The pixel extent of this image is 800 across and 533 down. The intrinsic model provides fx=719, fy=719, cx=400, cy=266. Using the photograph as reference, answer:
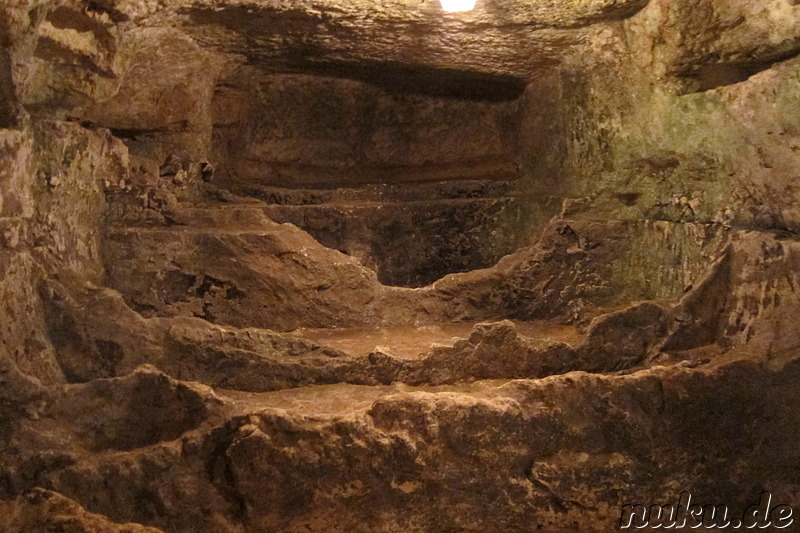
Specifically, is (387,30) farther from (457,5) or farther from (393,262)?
(393,262)

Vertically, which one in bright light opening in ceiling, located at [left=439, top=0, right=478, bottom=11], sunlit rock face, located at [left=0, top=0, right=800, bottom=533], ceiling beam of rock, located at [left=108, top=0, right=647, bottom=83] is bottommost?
sunlit rock face, located at [left=0, top=0, right=800, bottom=533]

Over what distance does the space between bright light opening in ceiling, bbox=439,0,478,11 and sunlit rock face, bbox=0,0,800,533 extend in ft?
0.12

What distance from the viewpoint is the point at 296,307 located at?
9.58 ft

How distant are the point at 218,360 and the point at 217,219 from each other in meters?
0.71

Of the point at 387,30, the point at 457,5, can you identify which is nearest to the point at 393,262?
the point at 387,30

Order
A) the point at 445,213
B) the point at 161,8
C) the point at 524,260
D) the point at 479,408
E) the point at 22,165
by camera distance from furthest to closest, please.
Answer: the point at 445,213 → the point at 524,260 → the point at 161,8 → the point at 22,165 → the point at 479,408

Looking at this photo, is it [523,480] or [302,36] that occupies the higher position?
[302,36]

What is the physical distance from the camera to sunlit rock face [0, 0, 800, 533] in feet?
7.35

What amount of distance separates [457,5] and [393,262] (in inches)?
48.3

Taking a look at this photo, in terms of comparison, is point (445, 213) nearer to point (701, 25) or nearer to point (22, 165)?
point (701, 25)

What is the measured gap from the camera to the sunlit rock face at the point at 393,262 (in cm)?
224

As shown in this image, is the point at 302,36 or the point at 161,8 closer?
the point at 161,8

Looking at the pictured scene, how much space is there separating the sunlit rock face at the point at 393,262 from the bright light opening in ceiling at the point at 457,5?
0.04m

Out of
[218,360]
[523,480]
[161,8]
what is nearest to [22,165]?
[161,8]
